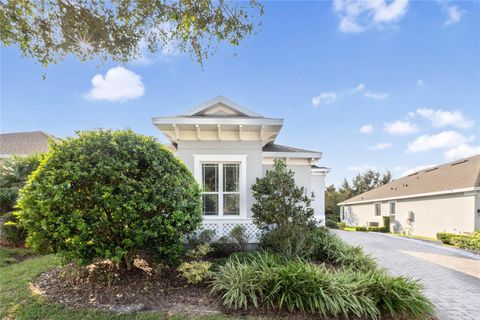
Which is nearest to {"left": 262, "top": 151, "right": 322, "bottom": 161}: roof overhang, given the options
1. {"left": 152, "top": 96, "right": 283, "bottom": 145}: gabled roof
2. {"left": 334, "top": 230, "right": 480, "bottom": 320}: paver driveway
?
{"left": 152, "top": 96, "right": 283, "bottom": 145}: gabled roof

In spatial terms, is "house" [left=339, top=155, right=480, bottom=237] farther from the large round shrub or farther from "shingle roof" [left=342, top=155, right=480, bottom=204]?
the large round shrub

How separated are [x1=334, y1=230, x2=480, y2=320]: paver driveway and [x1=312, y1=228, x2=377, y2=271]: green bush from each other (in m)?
1.28

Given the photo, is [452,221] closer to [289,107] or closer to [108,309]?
[289,107]

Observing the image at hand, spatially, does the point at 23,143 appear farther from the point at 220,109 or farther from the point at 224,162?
the point at 224,162

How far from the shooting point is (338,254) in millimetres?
7477

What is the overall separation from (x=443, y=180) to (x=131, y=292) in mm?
20813

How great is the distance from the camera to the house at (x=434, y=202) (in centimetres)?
1459

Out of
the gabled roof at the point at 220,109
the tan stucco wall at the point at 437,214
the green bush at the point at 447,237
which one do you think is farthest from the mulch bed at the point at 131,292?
the tan stucco wall at the point at 437,214

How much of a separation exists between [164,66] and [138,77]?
1.11 metres

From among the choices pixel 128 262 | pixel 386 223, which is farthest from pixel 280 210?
pixel 386 223

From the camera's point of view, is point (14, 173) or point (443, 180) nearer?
point (14, 173)

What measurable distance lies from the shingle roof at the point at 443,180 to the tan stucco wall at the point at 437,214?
0.59m

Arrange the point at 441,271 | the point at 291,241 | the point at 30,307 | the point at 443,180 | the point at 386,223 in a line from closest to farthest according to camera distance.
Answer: the point at 30,307 → the point at 291,241 → the point at 441,271 → the point at 443,180 → the point at 386,223

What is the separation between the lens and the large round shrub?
193 inches
